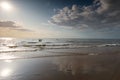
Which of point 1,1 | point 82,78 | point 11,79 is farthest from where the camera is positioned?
point 1,1

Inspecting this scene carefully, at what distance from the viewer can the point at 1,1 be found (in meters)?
11.9

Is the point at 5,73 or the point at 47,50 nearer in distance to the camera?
the point at 5,73

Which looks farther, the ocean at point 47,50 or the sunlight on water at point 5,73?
the ocean at point 47,50

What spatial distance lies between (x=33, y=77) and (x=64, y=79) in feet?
3.93

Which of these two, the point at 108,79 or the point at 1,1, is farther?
the point at 1,1

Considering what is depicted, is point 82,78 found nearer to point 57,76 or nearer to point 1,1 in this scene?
point 57,76

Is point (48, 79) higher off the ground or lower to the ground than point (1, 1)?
lower

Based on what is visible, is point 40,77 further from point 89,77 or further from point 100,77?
point 100,77

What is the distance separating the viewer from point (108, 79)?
6363 mm

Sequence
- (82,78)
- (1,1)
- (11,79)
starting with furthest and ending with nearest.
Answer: (1,1)
(82,78)
(11,79)

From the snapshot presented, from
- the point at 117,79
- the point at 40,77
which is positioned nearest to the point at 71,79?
the point at 40,77

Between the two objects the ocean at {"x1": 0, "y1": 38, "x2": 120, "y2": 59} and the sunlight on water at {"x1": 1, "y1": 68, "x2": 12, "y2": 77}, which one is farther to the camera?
the ocean at {"x1": 0, "y1": 38, "x2": 120, "y2": 59}

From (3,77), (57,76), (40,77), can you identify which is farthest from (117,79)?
(3,77)

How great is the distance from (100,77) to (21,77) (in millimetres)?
3067
